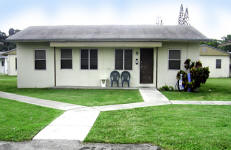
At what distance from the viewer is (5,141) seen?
3467 mm

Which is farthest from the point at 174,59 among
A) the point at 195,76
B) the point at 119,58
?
the point at 119,58

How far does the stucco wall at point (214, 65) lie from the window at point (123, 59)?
1525 centimetres

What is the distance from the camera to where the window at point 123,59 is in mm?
11469

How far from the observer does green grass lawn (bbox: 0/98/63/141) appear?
12.2 ft

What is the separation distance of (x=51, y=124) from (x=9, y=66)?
24.7 meters

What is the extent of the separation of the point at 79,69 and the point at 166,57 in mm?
5080

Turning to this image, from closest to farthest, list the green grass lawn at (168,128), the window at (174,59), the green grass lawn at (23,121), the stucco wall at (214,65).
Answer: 1. the green grass lawn at (168,128)
2. the green grass lawn at (23,121)
3. the window at (174,59)
4. the stucco wall at (214,65)

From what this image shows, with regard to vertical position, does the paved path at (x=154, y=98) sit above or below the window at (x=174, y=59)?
below

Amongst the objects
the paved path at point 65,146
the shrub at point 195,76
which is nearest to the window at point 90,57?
the shrub at point 195,76

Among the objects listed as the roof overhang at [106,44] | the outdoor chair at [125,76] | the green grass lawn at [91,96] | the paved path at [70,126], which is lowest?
the paved path at [70,126]

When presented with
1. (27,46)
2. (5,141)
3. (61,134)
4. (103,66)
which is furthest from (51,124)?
(27,46)

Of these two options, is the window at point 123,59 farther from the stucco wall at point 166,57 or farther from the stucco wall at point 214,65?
the stucco wall at point 214,65

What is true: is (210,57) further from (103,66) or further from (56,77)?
(56,77)

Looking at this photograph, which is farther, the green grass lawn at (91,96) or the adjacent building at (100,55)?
the adjacent building at (100,55)
